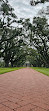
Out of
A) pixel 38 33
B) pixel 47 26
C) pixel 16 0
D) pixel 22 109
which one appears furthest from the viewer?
pixel 38 33

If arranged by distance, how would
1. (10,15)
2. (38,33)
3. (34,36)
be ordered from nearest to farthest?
1. (10,15)
2. (38,33)
3. (34,36)

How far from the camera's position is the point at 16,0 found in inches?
505

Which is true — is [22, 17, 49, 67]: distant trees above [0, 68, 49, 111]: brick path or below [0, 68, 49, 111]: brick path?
above

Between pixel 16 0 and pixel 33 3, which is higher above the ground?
pixel 16 0

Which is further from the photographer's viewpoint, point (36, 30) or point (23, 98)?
point (36, 30)

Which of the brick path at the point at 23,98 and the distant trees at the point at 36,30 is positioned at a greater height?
the distant trees at the point at 36,30

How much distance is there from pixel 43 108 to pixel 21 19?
24418 mm

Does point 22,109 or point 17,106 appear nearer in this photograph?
point 22,109

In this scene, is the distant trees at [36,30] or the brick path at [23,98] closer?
the brick path at [23,98]

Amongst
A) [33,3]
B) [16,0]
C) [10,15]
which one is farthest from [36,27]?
[33,3]

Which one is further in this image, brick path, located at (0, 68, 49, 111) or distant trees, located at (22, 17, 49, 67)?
distant trees, located at (22, 17, 49, 67)

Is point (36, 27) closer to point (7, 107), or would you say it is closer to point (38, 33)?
point (38, 33)

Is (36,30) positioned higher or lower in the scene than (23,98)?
higher

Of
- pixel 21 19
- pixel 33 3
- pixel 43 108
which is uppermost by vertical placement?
pixel 21 19
